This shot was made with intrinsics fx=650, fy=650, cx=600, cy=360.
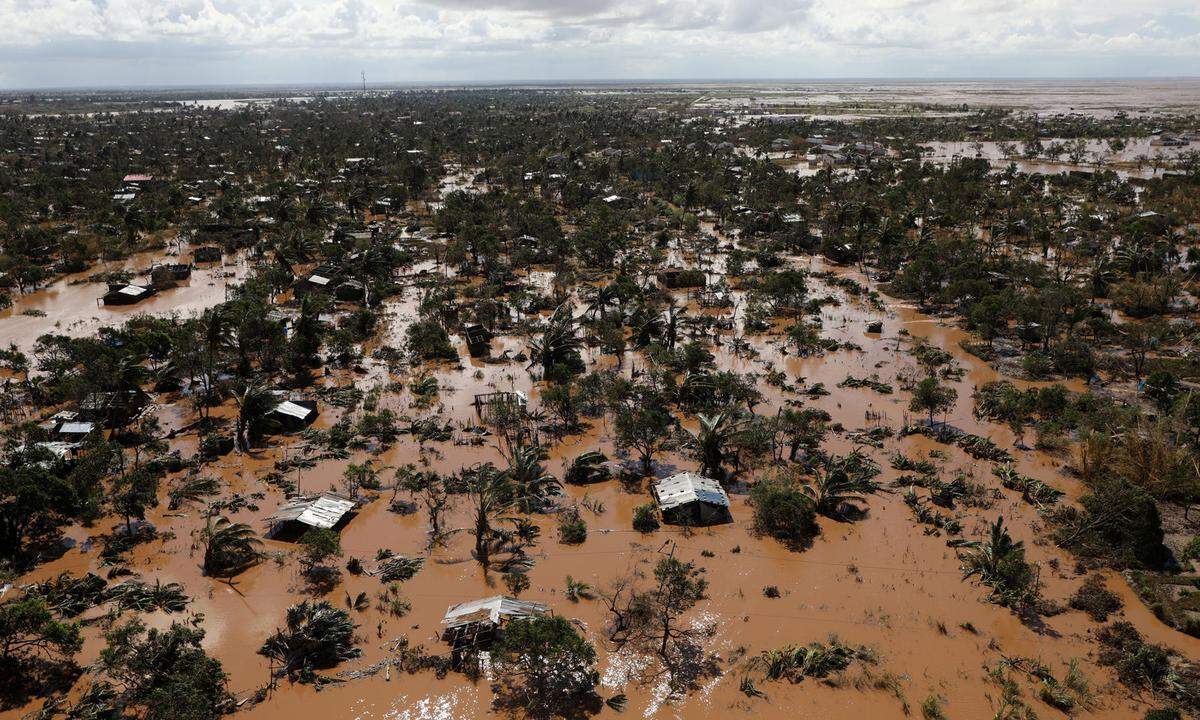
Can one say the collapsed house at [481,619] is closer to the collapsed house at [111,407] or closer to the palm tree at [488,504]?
the palm tree at [488,504]

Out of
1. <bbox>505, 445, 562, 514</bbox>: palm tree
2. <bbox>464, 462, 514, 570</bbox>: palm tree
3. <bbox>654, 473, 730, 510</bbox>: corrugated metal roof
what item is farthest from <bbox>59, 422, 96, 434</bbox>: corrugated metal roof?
<bbox>654, 473, 730, 510</bbox>: corrugated metal roof

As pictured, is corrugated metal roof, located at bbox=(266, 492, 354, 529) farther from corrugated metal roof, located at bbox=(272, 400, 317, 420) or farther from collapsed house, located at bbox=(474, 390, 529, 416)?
collapsed house, located at bbox=(474, 390, 529, 416)

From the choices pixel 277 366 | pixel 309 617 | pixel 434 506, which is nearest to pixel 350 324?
pixel 277 366

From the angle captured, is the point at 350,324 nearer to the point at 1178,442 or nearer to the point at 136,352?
the point at 136,352

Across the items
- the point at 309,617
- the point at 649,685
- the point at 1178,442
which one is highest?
the point at 1178,442

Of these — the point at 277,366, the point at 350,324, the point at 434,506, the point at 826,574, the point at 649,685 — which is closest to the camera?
the point at 649,685

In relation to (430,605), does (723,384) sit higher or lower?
higher

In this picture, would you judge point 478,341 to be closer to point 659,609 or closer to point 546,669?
point 659,609
